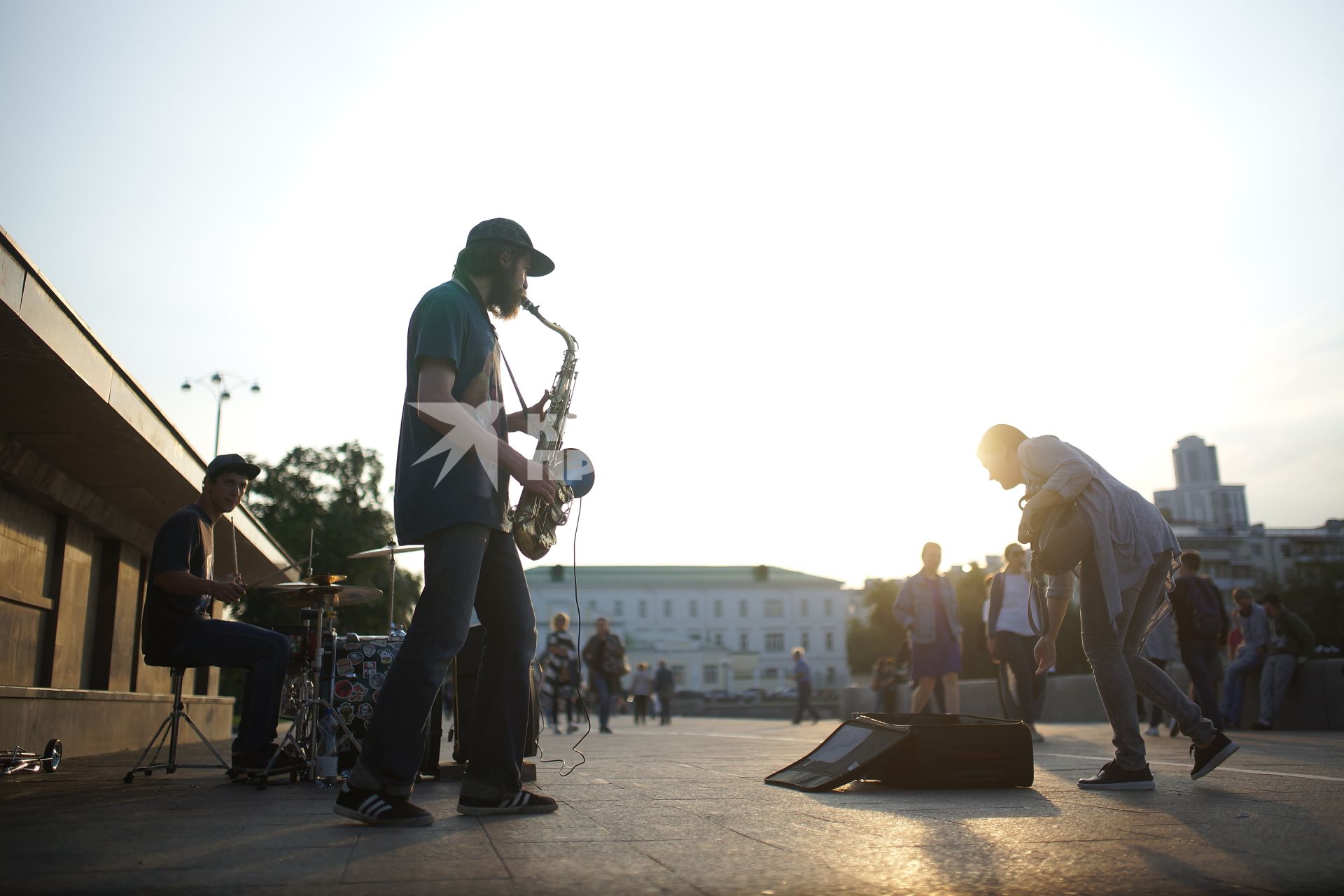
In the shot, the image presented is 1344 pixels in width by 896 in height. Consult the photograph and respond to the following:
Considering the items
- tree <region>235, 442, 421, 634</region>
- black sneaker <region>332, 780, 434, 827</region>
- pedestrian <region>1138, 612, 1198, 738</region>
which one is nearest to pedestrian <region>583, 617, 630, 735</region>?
pedestrian <region>1138, 612, 1198, 738</region>

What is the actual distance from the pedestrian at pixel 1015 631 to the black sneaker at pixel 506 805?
780 centimetres

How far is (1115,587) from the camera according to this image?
5496mm

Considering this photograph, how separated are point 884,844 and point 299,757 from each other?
13.9 feet

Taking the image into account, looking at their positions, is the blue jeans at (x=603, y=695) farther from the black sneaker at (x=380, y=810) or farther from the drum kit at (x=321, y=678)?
the black sneaker at (x=380, y=810)

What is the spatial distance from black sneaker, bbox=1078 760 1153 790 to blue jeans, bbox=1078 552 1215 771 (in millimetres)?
30

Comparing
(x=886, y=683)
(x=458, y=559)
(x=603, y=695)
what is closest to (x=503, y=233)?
(x=458, y=559)

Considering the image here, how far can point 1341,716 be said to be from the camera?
509 inches

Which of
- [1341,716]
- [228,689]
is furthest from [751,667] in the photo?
[1341,716]

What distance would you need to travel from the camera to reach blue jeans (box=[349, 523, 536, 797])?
13.3 feet

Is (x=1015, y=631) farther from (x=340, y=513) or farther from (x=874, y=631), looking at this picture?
(x=874, y=631)

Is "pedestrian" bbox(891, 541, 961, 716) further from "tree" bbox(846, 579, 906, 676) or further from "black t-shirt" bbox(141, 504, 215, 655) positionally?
"tree" bbox(846, 579, 906, 676)

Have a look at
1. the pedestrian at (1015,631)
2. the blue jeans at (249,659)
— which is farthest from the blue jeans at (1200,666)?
the blue jeans at (249,659)

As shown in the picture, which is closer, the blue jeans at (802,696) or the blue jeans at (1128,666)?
the blue jeans at (1128,666)

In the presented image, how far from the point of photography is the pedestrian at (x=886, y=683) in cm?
2302
